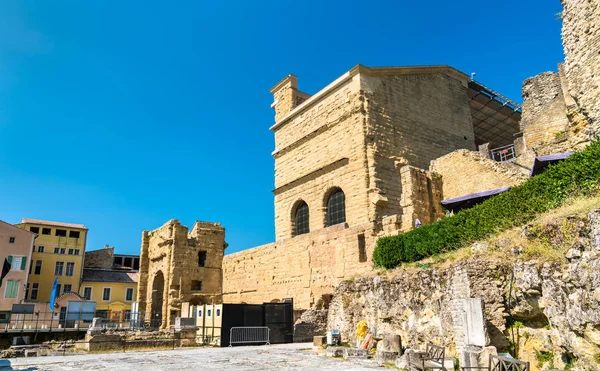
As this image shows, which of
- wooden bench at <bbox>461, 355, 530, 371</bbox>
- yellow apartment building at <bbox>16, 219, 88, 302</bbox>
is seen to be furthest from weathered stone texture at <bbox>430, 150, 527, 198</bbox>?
yellow apartment building at <bbox>16, 219, 88, 302</bbox>

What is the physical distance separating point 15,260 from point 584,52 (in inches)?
1550

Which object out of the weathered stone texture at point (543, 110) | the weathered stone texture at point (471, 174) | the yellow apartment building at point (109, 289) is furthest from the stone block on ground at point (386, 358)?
the yellow apartment building at point (109, 289)

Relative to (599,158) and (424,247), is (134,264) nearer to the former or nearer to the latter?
(424,247)

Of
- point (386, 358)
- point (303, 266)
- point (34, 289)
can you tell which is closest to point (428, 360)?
point (386, 358)

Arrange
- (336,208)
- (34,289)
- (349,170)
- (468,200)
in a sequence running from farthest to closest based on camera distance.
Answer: (34,289) < (336,208) < (349,170) < (468,200)

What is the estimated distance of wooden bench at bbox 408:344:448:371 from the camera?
7.35 meters

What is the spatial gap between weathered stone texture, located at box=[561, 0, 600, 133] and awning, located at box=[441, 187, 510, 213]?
3360 mm

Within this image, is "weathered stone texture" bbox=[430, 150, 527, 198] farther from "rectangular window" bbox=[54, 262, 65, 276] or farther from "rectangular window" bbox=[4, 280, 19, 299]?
"rectangular window" bbox=[54, 262, 65, 276]

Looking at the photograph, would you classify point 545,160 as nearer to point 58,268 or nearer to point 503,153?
point 503,153

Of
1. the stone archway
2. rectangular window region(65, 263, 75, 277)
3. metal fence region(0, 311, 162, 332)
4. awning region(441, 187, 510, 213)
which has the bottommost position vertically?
metal fence region(0, 311, 162, 332)

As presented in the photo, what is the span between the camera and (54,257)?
131 ft

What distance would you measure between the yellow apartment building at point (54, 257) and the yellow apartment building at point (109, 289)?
3.19 feet

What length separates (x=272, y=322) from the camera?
15797 mm

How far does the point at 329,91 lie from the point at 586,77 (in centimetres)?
1126
